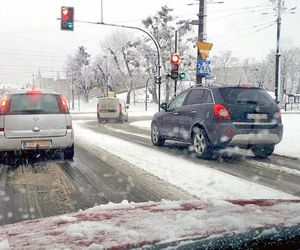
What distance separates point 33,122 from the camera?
8.66 metres

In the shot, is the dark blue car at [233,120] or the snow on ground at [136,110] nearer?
the dark blue car at [233,120]

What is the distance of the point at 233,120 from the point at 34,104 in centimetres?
422

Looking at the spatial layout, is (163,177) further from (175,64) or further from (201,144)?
(175,64)

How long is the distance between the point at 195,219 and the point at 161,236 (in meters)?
0.43

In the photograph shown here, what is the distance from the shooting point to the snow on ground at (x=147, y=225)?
6.19 ft

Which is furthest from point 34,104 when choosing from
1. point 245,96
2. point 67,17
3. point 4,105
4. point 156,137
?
point 67,17

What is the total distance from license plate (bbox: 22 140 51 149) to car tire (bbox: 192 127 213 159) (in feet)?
10.8

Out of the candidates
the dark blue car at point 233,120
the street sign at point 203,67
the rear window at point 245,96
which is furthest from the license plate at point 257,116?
the street sign at point 203,67

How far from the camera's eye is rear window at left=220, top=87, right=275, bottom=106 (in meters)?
9.09

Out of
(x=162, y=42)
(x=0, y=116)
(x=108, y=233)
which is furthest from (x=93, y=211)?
(x=162, y=42)

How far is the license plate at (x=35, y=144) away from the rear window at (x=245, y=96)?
12.8 ft

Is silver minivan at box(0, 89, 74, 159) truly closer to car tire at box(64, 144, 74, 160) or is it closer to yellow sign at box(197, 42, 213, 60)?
car tire at box(64, 144, 74, 160)

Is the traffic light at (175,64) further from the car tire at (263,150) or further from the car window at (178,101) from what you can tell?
the car tire at (263,150)

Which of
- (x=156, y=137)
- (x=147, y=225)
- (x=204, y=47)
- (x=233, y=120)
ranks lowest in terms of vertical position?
(x=156, y=137)
